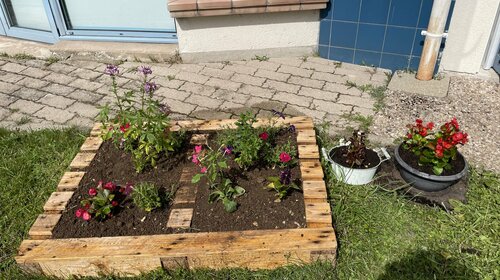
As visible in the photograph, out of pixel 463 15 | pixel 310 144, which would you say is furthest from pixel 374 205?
pixel 463 15

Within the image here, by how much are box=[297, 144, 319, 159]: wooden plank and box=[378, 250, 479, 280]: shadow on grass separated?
0.98m

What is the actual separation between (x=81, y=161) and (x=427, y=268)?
102 inches

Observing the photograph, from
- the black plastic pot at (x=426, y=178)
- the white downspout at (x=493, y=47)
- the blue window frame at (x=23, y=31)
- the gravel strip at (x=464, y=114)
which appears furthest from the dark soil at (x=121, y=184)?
the white downspout at (x=493, y=47)

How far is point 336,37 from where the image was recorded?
196 inches

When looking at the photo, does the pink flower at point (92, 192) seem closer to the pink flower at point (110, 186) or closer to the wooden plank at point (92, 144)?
the pink flower at point (110, 186)

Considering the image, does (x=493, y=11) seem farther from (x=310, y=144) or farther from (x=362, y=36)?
(x=310, y=144)

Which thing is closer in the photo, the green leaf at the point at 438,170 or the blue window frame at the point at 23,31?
the green leaf at the point at 438,170

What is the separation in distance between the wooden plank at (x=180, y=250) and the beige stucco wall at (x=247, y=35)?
3114 mm

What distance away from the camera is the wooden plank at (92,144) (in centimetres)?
338

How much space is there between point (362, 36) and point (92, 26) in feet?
11.7

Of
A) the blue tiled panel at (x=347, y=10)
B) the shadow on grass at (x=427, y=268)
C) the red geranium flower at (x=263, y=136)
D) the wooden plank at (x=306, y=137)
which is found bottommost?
the shadow on grass at (x=427, y=268)

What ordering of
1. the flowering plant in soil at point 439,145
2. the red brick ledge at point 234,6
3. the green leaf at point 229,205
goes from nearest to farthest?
the green leaf at point 229,205
the flowering plant in soil at point 439,145
the red brick ledge at point 234,6

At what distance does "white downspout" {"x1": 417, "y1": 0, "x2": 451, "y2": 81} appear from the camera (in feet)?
13.8

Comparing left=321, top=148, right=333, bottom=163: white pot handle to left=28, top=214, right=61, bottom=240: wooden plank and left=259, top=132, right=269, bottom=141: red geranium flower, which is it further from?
left=28, top=214, right=61, bottom=240: wooden plank
